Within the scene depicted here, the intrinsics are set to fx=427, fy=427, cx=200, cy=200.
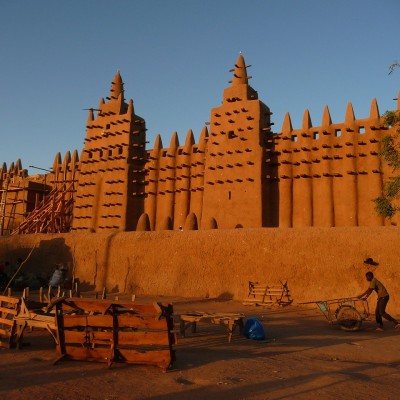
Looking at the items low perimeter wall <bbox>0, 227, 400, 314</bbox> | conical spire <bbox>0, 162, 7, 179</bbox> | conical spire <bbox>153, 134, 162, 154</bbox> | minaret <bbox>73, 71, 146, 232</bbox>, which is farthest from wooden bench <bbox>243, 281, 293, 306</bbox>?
conical spire <bbox>0, 162, 7, 179</bbox>

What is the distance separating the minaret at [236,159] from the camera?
25859mm

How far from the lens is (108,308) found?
21.5 ft

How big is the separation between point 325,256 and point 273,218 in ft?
40.9

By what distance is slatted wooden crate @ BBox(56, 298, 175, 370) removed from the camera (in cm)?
642

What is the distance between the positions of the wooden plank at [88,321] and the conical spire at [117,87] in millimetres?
30673

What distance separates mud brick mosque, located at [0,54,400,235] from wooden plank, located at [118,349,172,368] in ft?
55.4

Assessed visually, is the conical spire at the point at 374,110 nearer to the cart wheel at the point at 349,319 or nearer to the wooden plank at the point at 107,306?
the cart wheel at the point at 349,319

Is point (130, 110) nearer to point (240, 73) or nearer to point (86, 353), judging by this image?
point (240, 73)

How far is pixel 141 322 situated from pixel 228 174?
68.7 ft

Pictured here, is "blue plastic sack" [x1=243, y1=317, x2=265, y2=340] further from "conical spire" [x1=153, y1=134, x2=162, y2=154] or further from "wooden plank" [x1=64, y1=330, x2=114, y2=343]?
"conical spire" [x1=153, y1=134, x2=162, y2=154]

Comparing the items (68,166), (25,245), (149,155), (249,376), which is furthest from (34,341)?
(68,166)

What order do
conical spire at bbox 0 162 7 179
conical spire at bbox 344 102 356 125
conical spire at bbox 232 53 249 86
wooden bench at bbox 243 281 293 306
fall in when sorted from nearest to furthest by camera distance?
wooden bench at bbox 243 281 293 306, conical spire at bbox 344 102 356 125, conical spire at bbox 232 53 249 86, conical spire at bbox 0 162 7 179

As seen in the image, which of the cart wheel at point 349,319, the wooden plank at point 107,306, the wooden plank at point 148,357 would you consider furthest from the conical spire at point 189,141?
the wooden plank at point 148,357

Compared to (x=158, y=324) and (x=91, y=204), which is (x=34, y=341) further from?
(x=91, y=204)
